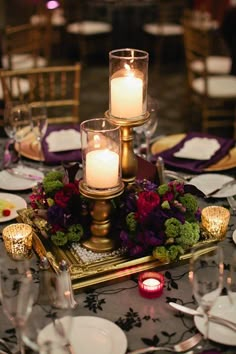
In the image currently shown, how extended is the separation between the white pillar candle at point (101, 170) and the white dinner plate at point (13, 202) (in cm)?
35

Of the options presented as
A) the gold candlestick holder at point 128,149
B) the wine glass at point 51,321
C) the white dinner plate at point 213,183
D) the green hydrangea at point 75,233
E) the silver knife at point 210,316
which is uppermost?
the gold candlestick holder at point 128,149

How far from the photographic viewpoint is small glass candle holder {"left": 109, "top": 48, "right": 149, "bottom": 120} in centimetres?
149

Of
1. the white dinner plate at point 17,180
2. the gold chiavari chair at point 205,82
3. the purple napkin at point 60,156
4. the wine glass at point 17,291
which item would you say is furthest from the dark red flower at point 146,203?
the gold chiavari chair at point 205,82

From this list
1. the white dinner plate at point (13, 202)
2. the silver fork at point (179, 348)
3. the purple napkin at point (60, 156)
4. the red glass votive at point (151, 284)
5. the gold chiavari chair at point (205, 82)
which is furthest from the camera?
the gold chiavari chair at point (205, 82)

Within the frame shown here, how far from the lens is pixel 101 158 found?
137 cm

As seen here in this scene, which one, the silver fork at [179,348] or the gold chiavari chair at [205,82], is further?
the gold chiavari chair at [205,82]

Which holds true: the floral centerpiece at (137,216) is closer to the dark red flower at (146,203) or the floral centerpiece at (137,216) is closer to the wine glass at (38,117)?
the dark red flower at (146,203)

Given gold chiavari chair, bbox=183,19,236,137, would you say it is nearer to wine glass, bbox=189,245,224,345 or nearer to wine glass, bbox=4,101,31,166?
wine glass, bbox=4,101,31,166

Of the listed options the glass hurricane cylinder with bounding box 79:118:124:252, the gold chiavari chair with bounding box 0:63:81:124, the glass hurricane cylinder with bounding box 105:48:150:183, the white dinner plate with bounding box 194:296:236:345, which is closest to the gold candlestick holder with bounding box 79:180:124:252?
the glass hurricane cylinder with bounding box 79:118:124:252

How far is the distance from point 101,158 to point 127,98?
8.2 inches

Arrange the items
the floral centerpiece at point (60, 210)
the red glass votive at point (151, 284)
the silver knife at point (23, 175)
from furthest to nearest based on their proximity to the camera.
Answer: the silver knife at point (23, 175), the floral centerpiece at point (60, 210), the red glass votive at point (151, 284)

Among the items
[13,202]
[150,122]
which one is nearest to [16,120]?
[13,202]

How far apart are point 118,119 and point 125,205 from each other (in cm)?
23

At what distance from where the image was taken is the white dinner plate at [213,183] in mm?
1756
